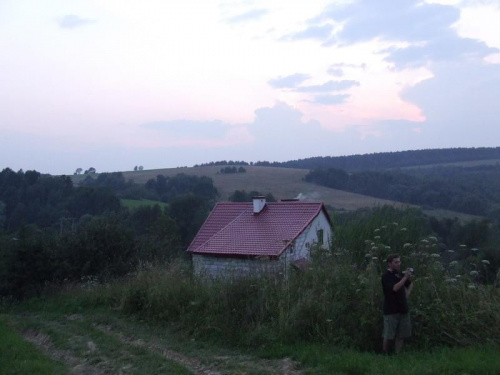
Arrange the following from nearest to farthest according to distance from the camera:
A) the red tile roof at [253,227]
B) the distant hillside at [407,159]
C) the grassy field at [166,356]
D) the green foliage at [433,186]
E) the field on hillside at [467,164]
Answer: the grassy field at [166,356] < the red tile roof at [253,227] < the green foliage at [433,186] < the field on hillside at [467,164] < the distant hillside at [407,159]

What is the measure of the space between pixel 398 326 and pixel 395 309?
243 mm

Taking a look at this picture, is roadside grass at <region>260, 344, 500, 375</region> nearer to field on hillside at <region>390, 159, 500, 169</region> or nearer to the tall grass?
the tall grass

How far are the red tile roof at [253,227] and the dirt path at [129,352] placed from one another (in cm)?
1119

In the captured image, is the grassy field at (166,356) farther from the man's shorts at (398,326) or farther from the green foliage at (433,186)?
the green foliage at (433,186)

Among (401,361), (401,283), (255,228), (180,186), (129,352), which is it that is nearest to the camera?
(401,361)

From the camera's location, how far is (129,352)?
9031 mm

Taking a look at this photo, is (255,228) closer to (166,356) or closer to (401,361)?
(166,356)

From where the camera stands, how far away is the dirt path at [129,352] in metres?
7.79

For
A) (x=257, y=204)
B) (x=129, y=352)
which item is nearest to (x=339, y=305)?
(x=129, y=352)

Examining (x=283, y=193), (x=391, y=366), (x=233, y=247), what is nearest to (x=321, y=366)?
(x=391, y=366)

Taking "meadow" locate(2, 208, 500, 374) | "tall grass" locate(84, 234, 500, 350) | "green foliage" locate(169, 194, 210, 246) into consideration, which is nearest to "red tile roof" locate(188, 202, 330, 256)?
"meadow" locate(2, 208, 500, 374)

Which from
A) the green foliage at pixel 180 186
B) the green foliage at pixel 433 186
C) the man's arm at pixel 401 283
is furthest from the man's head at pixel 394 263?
the green foliage at pixel 180 186

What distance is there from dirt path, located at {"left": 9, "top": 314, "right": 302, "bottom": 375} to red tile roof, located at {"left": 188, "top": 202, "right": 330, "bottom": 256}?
11.2 m

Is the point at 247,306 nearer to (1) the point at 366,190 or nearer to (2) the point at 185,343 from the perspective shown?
(2) the point at 185,343
